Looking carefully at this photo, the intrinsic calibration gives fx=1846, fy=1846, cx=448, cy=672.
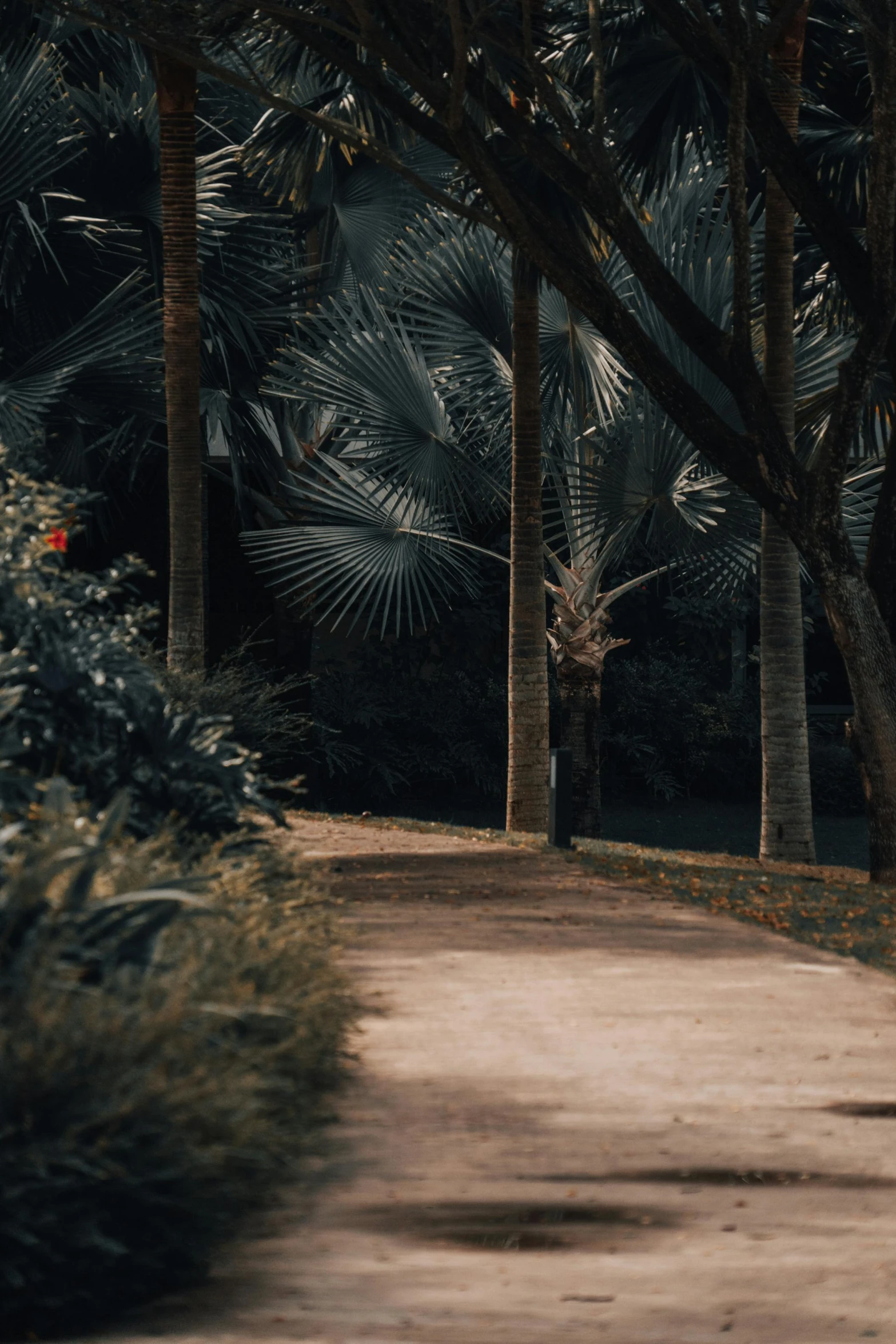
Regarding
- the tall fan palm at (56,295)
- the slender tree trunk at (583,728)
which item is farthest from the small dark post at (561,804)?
the slender tree trunk at (583,728)

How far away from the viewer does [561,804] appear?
527 inches

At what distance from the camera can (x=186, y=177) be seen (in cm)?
1534

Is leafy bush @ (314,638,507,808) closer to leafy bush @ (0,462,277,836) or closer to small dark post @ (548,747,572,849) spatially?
small dark post @ (548,747,572,849)

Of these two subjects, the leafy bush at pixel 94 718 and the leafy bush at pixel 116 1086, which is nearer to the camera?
the leafy bush at pixel 116 1086

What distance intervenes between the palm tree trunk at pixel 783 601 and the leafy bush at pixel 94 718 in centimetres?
789

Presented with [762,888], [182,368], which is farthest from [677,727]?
[762,888]

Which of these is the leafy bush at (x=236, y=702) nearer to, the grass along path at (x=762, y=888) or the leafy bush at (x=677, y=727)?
the grass along path at (x=762, y=888)

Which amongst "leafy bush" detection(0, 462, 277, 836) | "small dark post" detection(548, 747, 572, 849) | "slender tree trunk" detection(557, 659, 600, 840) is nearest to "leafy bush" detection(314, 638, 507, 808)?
"slender tree trunk" detection(557, 659, 600, 840)

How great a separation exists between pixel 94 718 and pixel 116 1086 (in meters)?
3.89

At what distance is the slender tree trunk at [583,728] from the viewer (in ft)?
63.4

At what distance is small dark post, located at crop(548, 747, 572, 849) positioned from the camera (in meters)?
13.4

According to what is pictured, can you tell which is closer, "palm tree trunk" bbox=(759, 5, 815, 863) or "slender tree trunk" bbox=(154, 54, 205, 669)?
"palm tree trunk" bbox=(759, 5, 815, 863)

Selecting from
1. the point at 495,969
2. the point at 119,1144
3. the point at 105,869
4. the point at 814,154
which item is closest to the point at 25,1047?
the point at 119,1144

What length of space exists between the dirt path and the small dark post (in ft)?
13.4
